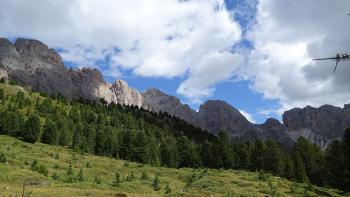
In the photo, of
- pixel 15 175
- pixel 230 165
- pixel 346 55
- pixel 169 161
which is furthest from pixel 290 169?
pixel 346 55

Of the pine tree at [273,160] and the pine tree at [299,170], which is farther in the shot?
the pine tree at [273,160]

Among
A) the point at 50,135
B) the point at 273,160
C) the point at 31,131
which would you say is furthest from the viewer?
the point at 50,135

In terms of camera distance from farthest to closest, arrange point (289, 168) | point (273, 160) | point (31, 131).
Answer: point (31, 131), point (273, 160), point (289, 168)

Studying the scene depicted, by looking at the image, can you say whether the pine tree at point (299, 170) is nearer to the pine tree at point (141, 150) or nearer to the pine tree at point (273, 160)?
the pine tree at point (273, 160)

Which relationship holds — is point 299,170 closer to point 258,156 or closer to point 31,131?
point 258,156

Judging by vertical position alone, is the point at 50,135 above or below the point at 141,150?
above

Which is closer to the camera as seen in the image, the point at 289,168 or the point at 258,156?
the point at 289,168

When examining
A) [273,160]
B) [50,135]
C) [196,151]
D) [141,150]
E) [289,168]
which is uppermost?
[50,135]

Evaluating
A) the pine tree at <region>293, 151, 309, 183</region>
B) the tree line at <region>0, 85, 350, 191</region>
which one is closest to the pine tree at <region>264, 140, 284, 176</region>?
the tree line at <region>0, 85, 350, 191</region>

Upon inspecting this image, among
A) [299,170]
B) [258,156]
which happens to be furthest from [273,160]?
[299,170]

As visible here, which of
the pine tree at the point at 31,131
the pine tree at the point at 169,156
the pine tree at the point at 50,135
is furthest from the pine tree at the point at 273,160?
the pine tree at the point at 31,131

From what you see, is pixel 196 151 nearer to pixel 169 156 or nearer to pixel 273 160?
pixel 169 156

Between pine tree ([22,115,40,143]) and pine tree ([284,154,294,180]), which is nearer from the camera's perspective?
pine tree ([284,154,294,180])

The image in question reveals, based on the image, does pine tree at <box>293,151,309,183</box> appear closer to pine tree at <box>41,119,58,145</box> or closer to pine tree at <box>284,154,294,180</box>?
pine tree at <box>284,154,294,180</box>
